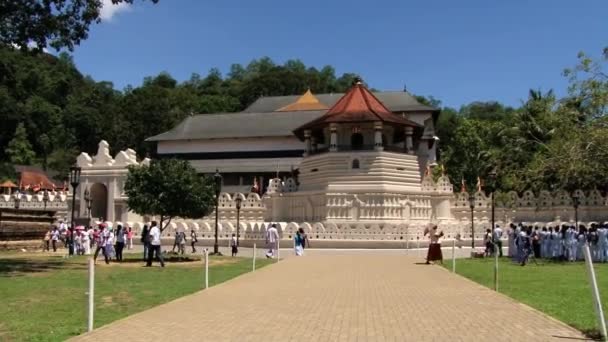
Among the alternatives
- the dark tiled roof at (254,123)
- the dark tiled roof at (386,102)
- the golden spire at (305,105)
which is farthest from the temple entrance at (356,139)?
the golden spire at (305,105)

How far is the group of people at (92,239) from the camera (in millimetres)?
25922

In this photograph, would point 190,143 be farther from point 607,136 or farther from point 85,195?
point 607,136

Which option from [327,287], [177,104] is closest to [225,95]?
[177,104]

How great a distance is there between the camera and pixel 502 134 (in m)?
47.8

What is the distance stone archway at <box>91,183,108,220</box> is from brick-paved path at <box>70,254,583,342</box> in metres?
37.7

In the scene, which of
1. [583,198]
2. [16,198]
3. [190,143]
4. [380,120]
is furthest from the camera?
[190,143]

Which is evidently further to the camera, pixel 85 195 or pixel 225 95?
pixel 225 95

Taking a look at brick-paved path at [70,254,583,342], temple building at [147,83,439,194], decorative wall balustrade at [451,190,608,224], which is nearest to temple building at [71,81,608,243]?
decorative wall balustrade at [451,190,608,224]

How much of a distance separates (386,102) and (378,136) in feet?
99.2

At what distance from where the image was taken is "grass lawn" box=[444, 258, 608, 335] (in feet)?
36.3

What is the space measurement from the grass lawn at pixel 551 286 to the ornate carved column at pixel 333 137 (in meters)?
23.6

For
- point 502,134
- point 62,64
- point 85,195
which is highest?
point 62,64

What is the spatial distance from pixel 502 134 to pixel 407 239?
16709mm

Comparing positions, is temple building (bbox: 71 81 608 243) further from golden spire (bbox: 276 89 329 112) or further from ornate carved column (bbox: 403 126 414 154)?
golden spire (bbox: 276 89 329 112)
